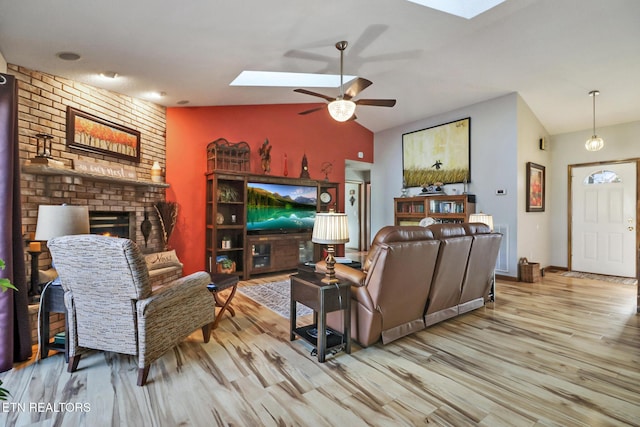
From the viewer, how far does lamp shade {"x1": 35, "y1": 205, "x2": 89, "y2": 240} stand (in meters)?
2.33

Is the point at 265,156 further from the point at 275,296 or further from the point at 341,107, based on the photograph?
the point at 275,296

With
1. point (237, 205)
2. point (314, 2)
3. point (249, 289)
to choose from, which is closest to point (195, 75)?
point (314, 2)

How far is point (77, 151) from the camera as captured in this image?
11.3ft

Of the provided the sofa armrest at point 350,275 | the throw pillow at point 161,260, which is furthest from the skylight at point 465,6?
the throw pillow at point 161,260

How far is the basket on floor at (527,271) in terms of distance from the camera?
4.94m

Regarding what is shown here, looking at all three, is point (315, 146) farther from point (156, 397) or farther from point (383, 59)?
point (156, 397)

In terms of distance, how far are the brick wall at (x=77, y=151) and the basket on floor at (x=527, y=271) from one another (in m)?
5.73

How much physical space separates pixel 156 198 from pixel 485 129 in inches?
219

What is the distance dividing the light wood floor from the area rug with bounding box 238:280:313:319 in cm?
55

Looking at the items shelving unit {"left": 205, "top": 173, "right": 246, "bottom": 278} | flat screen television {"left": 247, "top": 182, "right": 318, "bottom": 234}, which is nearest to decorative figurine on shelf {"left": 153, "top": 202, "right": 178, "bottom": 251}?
shelving unit {"left": 205, "top": 173, "right": 246, "bottom": 278}

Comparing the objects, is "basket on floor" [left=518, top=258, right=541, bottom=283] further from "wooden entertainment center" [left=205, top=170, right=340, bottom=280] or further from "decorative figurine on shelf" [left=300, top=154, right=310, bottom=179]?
"decorative figurine on shelf" [left=300, top=154, right=310, bottom=179]

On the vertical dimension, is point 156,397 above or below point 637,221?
below

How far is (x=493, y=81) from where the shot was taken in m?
4.77

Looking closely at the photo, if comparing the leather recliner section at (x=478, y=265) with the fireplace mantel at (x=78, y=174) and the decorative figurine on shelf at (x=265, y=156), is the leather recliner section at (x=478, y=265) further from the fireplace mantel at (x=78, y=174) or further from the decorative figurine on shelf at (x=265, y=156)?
the fireplace mantel at (x=78, y=174)
